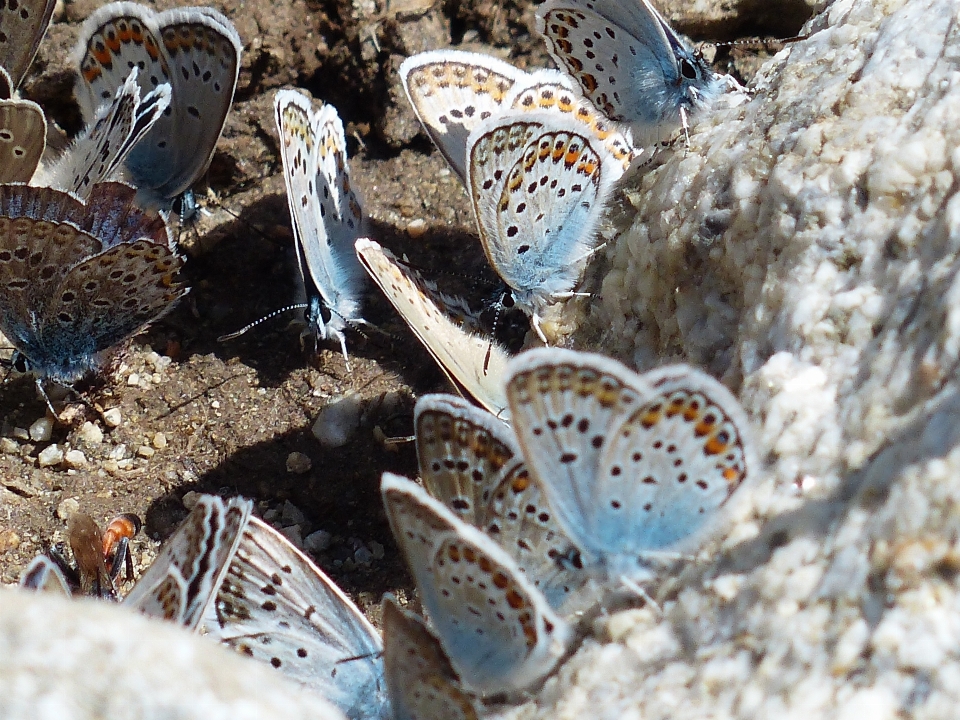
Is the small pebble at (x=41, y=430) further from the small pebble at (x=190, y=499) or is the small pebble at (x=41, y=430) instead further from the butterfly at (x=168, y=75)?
the butterfly at (x=168, y=75)

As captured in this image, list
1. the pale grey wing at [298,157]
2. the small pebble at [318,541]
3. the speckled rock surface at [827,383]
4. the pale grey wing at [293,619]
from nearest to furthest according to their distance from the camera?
the speckled rock surface at [827,383] < the pale grey wing at [293,619] < the small pebble at [318,541] < the pale grey wing at [298,157]

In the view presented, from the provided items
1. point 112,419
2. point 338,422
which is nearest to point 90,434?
point 112,419

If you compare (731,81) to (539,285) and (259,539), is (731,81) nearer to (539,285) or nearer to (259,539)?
(539,285)

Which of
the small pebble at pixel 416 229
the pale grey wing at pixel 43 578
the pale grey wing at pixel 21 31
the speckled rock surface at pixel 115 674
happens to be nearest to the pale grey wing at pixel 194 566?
the pale grey wing at pixel 43 578

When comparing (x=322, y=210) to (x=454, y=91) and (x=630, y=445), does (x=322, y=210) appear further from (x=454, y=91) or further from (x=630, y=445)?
(x=630, y=445)

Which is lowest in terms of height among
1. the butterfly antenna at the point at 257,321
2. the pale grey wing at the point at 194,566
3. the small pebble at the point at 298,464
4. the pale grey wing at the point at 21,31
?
the small pebble at the point at 298,464

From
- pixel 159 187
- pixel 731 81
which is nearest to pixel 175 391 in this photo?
pixel 159 187
